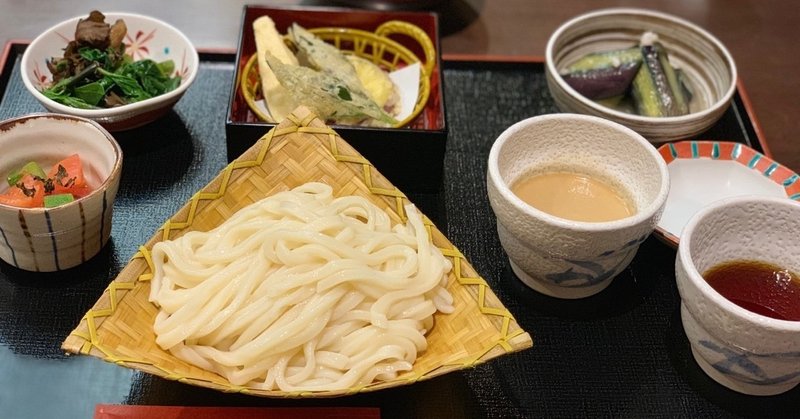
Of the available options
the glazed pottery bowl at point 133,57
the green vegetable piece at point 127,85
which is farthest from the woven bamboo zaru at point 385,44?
the green vegetable piece at point 127,85

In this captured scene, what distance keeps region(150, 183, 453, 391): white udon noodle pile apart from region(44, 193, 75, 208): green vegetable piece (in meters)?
0.26

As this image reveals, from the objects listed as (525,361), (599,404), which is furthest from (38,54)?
(599,404)

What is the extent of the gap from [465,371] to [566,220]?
39 centimetres

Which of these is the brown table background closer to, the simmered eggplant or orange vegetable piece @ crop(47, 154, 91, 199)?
the simmered eggplant

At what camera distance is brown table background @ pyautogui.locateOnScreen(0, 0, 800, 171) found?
2.61m

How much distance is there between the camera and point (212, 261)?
160 centimetres

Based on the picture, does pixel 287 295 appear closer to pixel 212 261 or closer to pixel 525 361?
pixel 212 261

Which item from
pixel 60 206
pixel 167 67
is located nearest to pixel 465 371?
pixel 60 206

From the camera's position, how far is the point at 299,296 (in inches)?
60.1

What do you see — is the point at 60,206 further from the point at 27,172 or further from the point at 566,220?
the point at 566,220

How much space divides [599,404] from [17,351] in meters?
1.23

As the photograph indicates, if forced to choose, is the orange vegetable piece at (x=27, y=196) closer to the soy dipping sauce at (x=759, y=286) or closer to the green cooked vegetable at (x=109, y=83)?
the green cooked vegetable at (x=109, y=83)

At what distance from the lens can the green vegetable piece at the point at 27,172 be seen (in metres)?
1.73

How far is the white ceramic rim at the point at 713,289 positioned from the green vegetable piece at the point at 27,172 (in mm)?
1405
